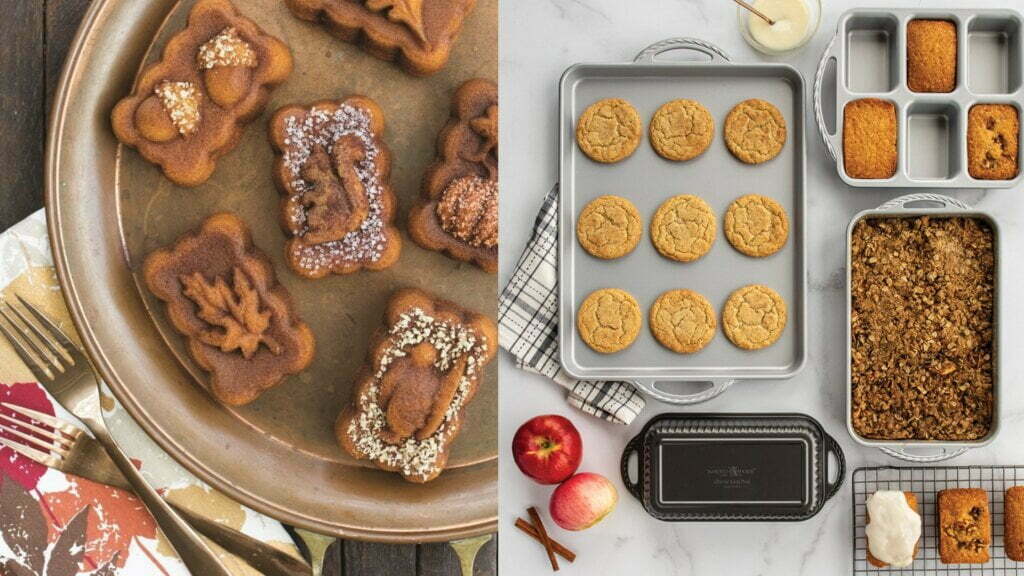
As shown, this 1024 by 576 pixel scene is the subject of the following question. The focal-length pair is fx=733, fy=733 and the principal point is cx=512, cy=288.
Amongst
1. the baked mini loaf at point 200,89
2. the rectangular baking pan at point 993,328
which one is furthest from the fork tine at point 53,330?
the rectangular baking pan at point 993,328

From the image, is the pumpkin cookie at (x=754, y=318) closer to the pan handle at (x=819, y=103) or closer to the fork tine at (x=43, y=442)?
the pan handle at (x=819, y=103)

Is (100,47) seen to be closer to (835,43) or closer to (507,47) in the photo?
(507,47)

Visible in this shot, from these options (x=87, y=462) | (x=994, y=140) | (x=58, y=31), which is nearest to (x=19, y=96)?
(x=58, y=31)

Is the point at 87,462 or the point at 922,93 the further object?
the point at 87,462

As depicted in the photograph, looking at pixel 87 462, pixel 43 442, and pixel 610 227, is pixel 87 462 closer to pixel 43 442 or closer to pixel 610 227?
pixel 43 442

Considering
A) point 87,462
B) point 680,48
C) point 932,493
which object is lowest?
point 932,493

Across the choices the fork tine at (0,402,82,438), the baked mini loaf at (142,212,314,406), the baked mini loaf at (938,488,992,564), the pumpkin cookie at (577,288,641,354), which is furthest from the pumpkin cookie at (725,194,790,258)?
the fork tine at (0,402,82,438)

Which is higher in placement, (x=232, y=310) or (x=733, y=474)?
(x=232, y=310)
